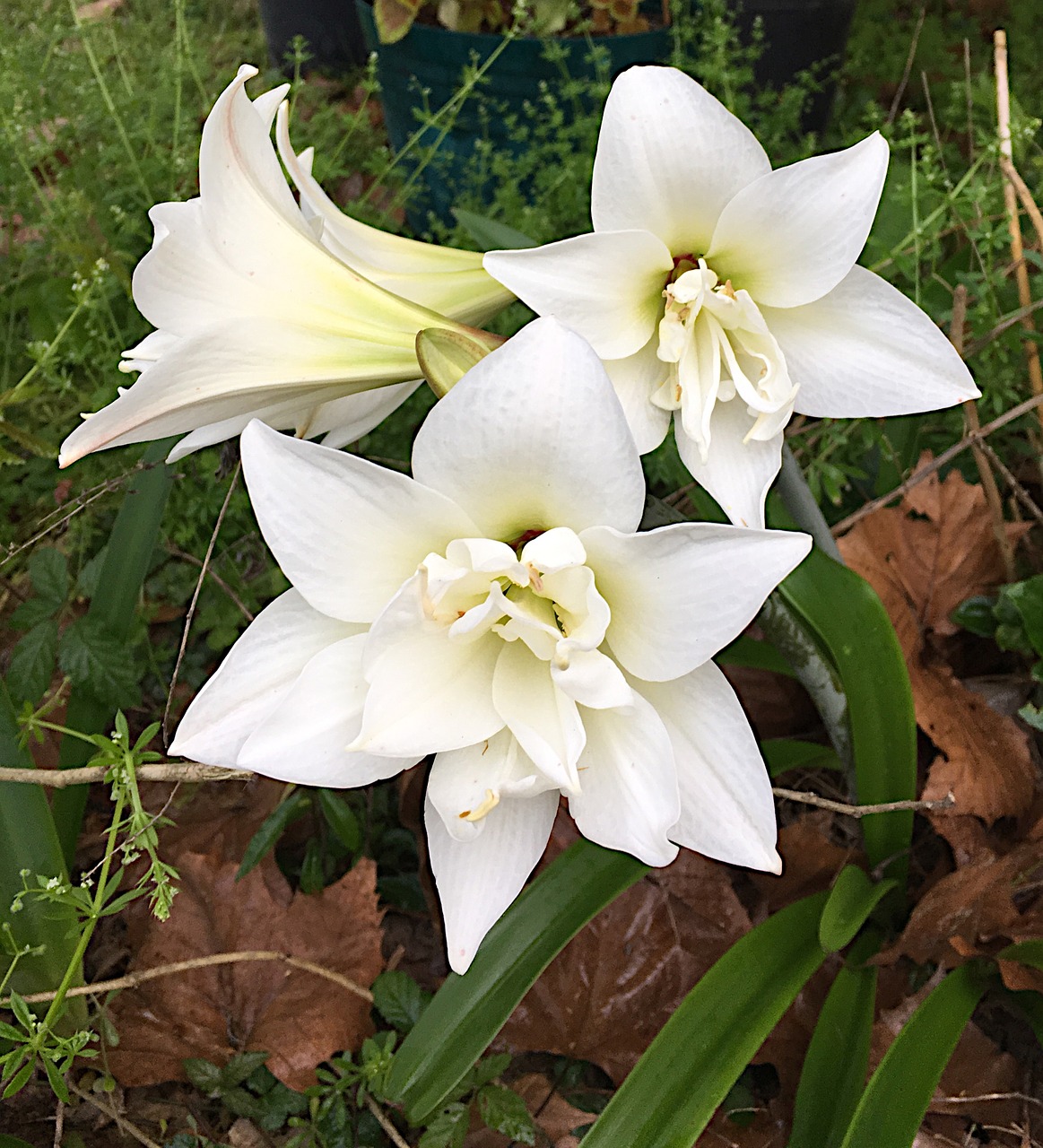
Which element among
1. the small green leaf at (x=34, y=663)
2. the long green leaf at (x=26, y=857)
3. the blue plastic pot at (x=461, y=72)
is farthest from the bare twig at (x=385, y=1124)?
the blue plastic pot at (x=461, y=72)

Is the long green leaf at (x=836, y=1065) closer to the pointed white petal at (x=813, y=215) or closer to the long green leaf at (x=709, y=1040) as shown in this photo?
the long green leaf at (x=709, y=1040)

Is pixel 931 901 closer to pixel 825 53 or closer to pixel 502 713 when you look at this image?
pixel 502 713

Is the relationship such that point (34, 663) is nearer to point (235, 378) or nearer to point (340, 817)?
point (340, 817)

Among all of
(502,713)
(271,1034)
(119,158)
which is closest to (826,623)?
(502,713)

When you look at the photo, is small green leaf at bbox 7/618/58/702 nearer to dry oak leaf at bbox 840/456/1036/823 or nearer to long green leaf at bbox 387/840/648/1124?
long green leaf at bbox 387/840/648/1124

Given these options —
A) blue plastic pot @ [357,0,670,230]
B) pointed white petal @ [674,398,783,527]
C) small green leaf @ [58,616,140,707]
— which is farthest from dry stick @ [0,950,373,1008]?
blue plastic pot @ [357,0,670,230]
